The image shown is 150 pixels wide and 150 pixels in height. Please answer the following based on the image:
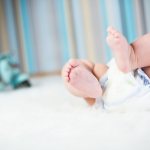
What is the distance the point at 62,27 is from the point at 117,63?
106 cm

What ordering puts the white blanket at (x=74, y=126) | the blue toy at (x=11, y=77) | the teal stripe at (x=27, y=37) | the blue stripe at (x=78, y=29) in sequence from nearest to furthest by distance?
the white blanket at (x=74, y=126)
the blue toy at (x=11, y=77)
the blue stripe at (x=78, y=29)
the teal stripe at (x=27, y=37)

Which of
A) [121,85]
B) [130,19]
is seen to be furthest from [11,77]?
[121,85]

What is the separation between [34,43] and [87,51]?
370 mm

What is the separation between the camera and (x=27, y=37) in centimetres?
191

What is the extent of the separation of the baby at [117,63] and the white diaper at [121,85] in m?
0.02

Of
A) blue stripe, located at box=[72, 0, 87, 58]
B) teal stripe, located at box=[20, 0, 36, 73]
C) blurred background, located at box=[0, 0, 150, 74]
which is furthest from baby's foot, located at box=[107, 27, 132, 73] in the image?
teal stripe, located at box=[20, 0, 36, 73]

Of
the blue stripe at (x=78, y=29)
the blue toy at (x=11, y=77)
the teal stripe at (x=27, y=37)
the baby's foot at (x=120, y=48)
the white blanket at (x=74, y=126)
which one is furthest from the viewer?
the teal stripe at (x=27, y=37)

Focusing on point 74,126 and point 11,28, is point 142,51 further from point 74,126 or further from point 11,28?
point 11,28

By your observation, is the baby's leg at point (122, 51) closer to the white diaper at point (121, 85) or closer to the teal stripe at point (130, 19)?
the white diaper at point (121, 85)

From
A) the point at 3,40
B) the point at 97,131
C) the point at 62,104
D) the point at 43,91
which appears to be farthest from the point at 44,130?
the point at 3,40

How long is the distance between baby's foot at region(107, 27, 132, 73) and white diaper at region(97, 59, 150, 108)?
1.5 inches

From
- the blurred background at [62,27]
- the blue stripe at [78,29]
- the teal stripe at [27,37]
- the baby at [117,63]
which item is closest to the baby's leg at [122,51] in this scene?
the baby at [117,63]

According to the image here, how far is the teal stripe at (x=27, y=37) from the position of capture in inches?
Result: 74.1

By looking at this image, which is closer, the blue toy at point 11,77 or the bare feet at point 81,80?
the bare feet at point 81,80
